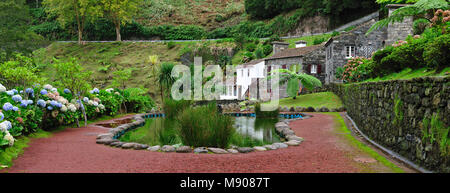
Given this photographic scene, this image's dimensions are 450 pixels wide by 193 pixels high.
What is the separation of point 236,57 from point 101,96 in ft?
79.7

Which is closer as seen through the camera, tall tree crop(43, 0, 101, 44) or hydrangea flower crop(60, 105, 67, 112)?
hydrangea flower crop(60, 105, 67, 112)

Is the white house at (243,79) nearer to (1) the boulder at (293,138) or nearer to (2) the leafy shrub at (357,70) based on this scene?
(2) the leafy shrub at (357,70)

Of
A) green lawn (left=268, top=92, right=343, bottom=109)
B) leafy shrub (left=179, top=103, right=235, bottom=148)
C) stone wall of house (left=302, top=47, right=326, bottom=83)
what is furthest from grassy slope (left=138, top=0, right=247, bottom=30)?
leafy shrub (left=179, top=103, right=235, bottom=148)

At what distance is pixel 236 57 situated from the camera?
120 ft

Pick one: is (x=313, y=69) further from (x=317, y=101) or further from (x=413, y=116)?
(x=413, y=116)

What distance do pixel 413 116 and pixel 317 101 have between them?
15.3 m

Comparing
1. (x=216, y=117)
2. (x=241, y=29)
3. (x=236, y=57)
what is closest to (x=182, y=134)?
(x=216, y=117)

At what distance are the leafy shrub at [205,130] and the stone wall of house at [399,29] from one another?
16.6 meters

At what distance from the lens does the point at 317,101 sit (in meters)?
19.8

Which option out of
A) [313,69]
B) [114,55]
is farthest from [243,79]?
[114,55]

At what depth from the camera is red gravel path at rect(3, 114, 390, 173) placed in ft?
15.8

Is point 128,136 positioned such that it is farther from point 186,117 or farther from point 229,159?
point 229,159

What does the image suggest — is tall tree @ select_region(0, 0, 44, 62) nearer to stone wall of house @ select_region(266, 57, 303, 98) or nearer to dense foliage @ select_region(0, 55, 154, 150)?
dense foliage @ select_region(0, 55, 154, 150)

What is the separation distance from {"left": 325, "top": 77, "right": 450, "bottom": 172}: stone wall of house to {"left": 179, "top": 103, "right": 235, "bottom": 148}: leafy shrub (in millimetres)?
3378
